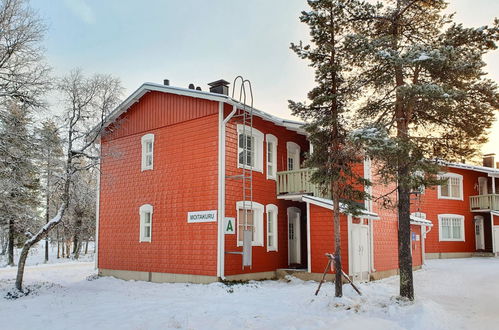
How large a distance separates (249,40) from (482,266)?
16.0 m

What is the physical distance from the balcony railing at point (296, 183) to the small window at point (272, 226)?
0.79 metres

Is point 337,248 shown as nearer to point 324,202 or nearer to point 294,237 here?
point 324,202

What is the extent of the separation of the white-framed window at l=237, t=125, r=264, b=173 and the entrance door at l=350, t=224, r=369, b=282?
4.33m

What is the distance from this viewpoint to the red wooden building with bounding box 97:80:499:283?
1616 cm

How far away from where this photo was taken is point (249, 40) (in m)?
16.9

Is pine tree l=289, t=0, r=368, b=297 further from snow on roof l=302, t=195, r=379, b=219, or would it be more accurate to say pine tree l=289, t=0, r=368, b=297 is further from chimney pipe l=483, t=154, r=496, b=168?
chimney pipe l=483, t=154, r=496, b=168

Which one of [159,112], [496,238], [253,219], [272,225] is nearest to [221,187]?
[253,219]

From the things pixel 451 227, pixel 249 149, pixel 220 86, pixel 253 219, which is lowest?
pixel 451 227

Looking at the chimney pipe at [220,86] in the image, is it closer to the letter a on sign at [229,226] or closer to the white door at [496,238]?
the letter a on sign at [229,226]

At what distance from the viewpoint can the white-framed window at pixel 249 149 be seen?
55.9ft

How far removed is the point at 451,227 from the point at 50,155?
24.5m

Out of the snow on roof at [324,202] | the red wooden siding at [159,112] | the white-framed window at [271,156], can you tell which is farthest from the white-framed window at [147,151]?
the snow on roof at [324,202]

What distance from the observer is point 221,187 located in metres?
15.9

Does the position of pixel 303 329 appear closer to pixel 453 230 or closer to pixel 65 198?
pixel 65 198
